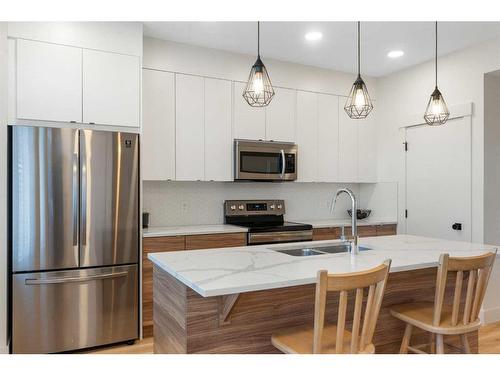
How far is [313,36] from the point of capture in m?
3.69

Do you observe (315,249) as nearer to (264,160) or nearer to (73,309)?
(264,160)

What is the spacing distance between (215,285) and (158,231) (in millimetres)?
2024

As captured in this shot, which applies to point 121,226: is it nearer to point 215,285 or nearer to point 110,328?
point 110,328

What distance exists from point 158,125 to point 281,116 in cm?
143

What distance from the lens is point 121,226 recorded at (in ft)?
10.3

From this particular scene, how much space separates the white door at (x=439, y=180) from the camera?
3.90 metres

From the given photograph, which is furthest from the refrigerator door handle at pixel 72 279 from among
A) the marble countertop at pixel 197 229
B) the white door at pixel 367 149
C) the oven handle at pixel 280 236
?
the white door at pixel 367 149

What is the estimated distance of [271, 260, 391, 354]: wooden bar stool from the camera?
1.52 metres

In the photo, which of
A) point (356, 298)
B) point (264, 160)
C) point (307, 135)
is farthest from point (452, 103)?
point (356, 298)

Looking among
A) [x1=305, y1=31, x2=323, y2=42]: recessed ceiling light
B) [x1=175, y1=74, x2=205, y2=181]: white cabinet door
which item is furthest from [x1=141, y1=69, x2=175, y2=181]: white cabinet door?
[x1=305, y1=31, x2=323, y2=42]: recessed ceiling light

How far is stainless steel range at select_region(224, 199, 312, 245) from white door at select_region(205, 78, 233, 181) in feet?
1.44

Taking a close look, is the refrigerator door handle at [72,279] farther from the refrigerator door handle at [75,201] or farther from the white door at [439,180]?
the white door at [439,180]

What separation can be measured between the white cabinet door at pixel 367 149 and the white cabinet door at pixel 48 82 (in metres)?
3.38
